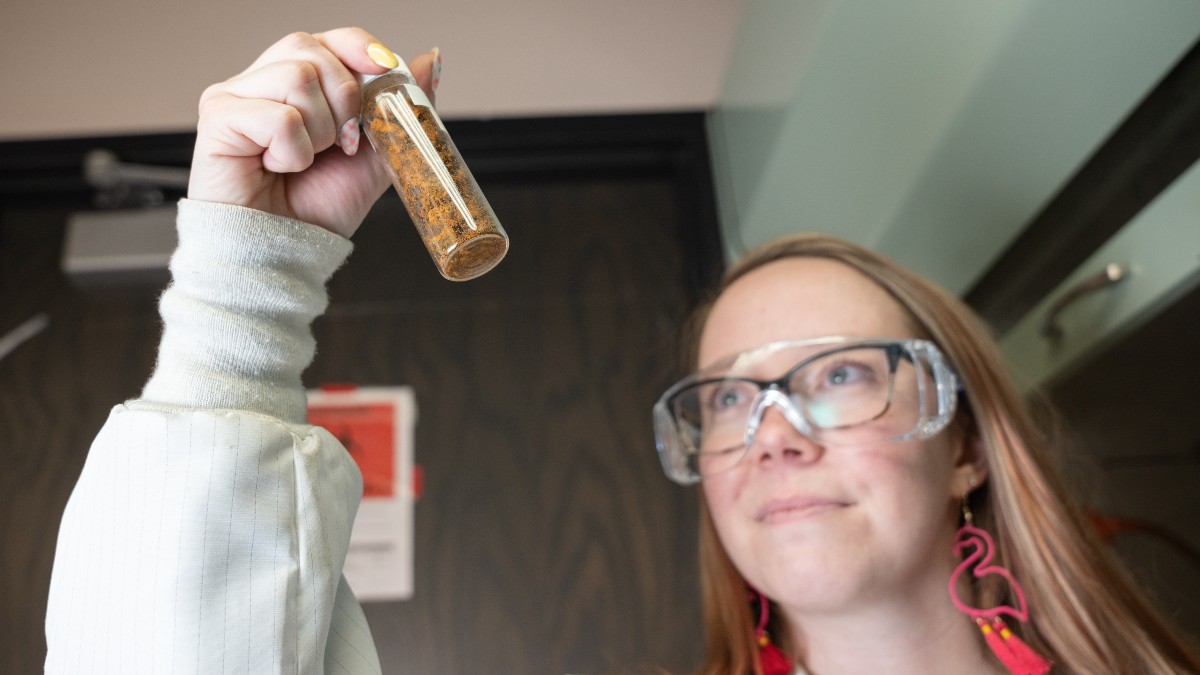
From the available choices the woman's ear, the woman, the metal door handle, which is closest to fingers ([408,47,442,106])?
the woman

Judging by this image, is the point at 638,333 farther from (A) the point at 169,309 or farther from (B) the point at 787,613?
(A) the point at 169,309

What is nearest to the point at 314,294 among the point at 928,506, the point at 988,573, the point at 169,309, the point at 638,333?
the point at 169,309

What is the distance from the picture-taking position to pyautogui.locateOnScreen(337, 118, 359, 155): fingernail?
0.72 metres

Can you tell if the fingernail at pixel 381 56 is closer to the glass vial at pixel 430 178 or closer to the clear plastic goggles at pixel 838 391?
the glass vial at pixel 430 178

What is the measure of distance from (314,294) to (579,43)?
1101mm

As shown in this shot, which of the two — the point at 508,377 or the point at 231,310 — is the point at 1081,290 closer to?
the point at 508,377

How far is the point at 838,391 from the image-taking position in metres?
1.06

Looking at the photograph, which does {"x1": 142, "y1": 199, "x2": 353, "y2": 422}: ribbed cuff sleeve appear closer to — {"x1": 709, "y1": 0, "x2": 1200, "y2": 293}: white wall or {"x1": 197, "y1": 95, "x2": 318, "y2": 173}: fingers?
{"x1": 197, "y1": 95, "x2": 318, "y2": 173}: fingers

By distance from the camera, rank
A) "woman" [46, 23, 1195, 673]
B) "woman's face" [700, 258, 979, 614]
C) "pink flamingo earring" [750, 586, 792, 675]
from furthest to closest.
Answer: "pink flamingo earring" [750, 586, 792, 675] → "woman's face" [700, 258, 979, 614] → "woman" [46, 23, 1195, 673]

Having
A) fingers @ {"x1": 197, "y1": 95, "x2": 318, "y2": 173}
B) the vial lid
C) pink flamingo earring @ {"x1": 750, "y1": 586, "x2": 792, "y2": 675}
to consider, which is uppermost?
the vial lid

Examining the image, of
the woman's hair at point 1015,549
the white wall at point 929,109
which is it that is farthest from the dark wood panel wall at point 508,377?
the woman's hair at point 1015,549

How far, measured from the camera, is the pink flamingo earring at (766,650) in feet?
3.62

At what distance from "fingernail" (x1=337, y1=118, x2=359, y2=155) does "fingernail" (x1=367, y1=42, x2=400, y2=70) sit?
0.05 m

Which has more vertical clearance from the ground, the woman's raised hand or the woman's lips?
the woman's raised hand
